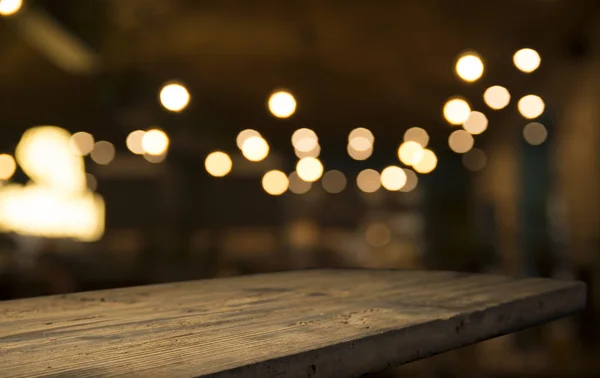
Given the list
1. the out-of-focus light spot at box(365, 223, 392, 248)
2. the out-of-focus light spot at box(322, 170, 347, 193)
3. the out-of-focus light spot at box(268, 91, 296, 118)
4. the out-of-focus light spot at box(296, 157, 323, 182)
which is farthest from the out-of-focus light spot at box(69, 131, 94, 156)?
the out-of-focus light spot at box(365, 223, 392, 248)

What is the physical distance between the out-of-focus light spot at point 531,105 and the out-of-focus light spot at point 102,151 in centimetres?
654

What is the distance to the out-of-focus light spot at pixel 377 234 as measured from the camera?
75.8 ft

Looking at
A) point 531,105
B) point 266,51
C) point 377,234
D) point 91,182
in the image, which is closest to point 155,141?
point 266,51

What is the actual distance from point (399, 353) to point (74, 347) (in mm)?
469

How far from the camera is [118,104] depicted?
6152 millimetres

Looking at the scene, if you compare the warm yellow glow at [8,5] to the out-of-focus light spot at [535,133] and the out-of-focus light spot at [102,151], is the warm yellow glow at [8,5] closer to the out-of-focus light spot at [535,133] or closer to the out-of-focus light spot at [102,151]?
the out-of-focus light spot at [102,151]

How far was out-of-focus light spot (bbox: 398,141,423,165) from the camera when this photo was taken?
7.78m

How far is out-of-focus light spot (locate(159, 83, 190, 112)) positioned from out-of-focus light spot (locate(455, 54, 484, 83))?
1628mm

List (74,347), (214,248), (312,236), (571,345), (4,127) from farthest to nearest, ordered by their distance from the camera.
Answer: (312,236) → (214,248) → (4,127) → (571,345) → (74,347)

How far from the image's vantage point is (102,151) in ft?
35.8

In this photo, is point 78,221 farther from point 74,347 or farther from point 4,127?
point 74,347

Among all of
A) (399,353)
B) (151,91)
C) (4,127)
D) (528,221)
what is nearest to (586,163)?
(528,221)

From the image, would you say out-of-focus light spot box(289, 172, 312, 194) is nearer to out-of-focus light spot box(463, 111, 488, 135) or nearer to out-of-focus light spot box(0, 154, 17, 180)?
out-of-focus light spot box(0, 154, 17, 180)

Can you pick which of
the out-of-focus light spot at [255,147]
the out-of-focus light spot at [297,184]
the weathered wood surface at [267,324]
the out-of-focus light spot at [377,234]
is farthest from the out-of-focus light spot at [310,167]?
the out-of-focus light spot at [377,234]
